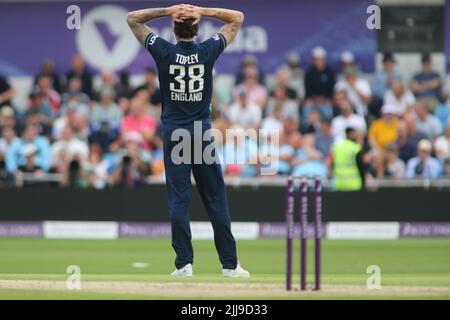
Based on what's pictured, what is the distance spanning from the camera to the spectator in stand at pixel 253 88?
21.2 meters

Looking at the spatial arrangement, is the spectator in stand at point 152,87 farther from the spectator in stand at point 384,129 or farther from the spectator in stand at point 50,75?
the spectator in stand at point 384,129

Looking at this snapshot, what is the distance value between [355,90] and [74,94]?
5.11 m

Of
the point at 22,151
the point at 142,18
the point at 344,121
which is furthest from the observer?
the point at 22,151

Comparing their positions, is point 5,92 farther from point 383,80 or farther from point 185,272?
point 185,272

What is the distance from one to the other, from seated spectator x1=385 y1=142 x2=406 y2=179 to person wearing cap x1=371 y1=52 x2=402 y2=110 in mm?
1493

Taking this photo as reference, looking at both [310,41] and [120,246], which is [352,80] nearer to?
[310,41]

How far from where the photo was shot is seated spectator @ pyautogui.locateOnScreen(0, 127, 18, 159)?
2019 cm

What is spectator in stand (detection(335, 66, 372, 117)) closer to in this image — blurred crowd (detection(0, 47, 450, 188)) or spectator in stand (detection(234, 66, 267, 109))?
blurred crowd (detection(0, 47, 450, 188))

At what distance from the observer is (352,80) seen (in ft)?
69.4

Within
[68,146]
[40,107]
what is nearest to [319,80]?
[68,146]

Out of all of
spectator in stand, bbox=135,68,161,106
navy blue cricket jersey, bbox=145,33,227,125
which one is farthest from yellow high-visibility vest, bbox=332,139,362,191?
navy blue cricket jersey, bbox=145,33,227,125

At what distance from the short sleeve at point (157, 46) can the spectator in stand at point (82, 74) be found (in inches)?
462

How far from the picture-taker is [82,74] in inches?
871

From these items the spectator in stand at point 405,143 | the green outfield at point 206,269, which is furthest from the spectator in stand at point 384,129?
the green outfield at point 206,269
